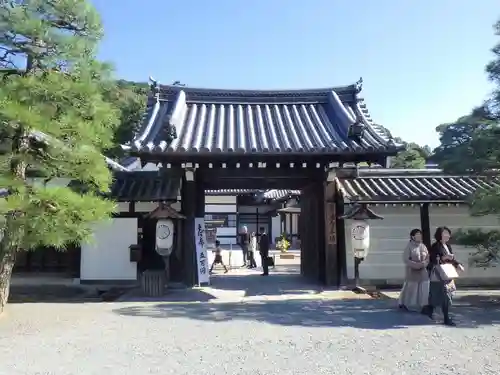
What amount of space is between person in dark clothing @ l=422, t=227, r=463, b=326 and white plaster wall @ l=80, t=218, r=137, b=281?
24.1ft

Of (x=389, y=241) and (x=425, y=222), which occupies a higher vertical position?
(x=425, y=222)

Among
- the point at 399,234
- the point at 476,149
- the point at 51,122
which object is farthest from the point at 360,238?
the point at 51,122

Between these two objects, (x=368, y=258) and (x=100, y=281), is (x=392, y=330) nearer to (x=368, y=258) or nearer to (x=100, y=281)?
(x=368, y=258)

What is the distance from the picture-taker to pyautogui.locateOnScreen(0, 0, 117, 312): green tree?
717 cm

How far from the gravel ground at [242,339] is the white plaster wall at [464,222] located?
3.72m

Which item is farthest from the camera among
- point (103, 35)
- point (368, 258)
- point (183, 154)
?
point (368, 258)

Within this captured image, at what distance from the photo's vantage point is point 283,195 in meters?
30.4

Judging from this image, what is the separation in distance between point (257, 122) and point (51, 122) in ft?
22.9

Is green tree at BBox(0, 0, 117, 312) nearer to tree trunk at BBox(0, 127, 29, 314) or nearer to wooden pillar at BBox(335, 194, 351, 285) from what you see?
tree trunk at BBox(0, 127, 29, 314)

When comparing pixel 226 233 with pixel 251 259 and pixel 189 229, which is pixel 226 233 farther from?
pixel 189 229

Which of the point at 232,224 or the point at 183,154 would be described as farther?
the point at 232,224

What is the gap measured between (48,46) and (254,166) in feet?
18.0

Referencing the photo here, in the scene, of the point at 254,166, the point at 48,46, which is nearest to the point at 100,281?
the point at 254,166

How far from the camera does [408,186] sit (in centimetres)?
1290
